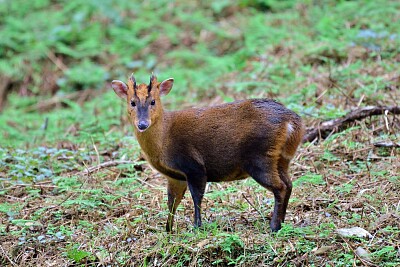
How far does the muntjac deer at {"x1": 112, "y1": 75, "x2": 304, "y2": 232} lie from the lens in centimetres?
664

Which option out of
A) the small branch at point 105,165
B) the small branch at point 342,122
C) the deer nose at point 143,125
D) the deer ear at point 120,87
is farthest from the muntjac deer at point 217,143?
the small branch at point 342,122

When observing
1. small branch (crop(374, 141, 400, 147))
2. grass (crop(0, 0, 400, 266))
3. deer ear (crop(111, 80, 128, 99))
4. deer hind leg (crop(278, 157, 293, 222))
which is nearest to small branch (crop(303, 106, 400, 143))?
grass (crop(0, 0, 400, 266))

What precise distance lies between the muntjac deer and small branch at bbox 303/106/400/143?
2136mm

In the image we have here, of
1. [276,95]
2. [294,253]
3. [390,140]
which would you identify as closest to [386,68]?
[276,95]

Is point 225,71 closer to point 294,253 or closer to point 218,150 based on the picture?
point 218,150

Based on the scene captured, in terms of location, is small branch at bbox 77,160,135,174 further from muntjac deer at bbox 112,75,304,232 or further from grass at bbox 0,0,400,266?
muntjac deer at bbox 112,75,304,232

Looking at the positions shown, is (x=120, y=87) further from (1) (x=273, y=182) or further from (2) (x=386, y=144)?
(2) (x=386, y=144)

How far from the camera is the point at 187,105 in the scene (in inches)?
471

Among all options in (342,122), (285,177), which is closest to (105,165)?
(285,177)

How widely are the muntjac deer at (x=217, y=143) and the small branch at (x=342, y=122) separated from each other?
2.14 m

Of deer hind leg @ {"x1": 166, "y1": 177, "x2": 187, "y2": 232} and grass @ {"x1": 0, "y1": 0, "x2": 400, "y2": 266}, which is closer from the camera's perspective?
grass @ {"x1": 0, "y1": 0, "x2": 400, "y2": 266}

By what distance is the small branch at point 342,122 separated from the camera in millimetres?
8672

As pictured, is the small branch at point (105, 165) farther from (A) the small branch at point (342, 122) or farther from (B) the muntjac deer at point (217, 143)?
(A) the small branch at point (342, 122)

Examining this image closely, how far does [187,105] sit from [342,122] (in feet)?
12.4
